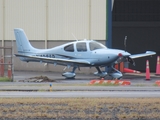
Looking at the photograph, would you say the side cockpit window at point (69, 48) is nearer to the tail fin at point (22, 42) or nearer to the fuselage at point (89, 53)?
the fuselage at point (89, 53)

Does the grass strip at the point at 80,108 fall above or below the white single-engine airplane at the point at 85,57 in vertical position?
below

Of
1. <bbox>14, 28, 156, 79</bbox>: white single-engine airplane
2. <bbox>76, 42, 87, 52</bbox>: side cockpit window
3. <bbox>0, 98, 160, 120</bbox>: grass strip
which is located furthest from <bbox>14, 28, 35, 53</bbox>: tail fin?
<bbox>0, 98, 160, 120</bbox>: grass strip

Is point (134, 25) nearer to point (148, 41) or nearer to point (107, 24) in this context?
point (148, 41)

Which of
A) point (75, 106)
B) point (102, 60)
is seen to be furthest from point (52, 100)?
point (102, 60)

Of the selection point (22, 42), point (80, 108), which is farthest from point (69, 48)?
point (80, 108)

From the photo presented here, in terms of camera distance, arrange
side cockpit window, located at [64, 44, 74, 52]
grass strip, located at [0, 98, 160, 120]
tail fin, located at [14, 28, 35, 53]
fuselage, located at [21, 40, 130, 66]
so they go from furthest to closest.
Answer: tail fin, located at [14, 28, 35, 53]
side cockpit window, located at [64, 44, 74, 52]
fuselage, located at [21, 40, 130, 66]
grass strip, located at [0, 98, 160, 120]

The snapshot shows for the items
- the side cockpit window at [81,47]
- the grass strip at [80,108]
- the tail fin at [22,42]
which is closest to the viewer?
the grass strip at [80,108]

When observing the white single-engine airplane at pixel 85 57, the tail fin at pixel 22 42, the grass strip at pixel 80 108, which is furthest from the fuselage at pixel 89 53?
the grass strip at pixel 80 108

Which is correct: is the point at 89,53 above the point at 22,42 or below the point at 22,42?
below

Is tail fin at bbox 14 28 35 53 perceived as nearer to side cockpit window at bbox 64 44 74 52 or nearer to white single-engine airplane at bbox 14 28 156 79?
white single-engine airplane at bbox 14 28 156 79

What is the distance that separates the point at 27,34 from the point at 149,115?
72.4ft

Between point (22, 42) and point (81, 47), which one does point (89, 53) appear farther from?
point (22, 42)

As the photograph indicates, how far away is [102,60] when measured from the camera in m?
26.3

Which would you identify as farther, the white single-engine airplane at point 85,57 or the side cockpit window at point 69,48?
the side cockpit window at point 69,48
